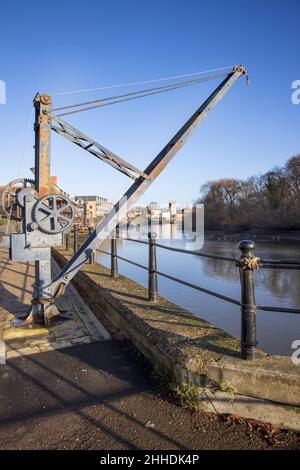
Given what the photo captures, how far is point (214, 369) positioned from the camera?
2576mm

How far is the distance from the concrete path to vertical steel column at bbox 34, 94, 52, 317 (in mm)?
679

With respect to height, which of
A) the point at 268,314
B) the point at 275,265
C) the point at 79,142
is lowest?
the point at 268,314

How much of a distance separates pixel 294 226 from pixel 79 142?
170ft

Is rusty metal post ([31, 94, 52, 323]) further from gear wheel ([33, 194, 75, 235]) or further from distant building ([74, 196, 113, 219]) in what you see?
distant building ([74, 196, 113, 219])

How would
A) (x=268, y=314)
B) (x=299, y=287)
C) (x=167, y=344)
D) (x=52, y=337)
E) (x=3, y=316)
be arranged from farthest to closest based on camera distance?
(x=299, y=287) → (x=268, y=314) → (x=3, y=316) → (x=52, y=337) → (x=167, y=344)

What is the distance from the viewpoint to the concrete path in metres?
2.29

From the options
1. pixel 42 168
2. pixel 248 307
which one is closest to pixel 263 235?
pixel 42 168

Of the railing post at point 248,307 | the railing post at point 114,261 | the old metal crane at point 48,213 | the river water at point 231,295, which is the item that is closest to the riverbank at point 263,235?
the river water at point 231,295

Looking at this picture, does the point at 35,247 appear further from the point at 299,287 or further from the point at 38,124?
the point at 299,287

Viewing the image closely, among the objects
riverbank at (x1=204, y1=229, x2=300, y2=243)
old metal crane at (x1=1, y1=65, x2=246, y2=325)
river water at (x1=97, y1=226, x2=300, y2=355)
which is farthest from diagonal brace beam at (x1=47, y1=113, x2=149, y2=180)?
riverbank at (x1=204, y1=229, x2=300, y2=243)

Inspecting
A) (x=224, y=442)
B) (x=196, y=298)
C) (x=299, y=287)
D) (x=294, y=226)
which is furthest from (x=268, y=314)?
(x=294, y=226)

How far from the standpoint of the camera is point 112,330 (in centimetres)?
441

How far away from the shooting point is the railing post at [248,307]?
261cm

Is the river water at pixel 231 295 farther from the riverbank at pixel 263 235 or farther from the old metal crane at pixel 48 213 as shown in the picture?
the riverbank at pixel 263 235
